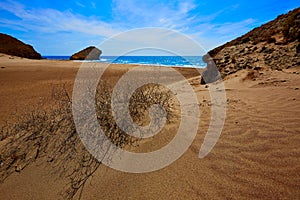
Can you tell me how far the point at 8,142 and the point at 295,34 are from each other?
8321mm

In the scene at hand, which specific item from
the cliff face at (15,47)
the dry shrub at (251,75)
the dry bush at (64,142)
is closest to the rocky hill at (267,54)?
the dry shrub at (251,75)

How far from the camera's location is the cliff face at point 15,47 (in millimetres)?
23369

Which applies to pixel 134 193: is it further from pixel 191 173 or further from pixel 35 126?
pixel 35 126

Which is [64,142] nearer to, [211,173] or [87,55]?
[211,173]

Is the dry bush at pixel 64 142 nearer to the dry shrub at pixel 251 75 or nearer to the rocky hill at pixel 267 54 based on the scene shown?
the dry shrub at pixel 251 75

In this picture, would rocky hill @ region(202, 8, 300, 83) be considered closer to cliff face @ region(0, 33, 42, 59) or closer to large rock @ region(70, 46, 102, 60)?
large rock @ region(70, 46, 102, 60)

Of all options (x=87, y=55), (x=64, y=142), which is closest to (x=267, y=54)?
(x=64, y=142)

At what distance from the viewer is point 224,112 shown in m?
3.32

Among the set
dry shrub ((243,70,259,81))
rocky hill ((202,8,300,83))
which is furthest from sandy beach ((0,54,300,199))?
rocky hill ((202,8,300,83))

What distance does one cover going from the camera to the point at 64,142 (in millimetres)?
2248

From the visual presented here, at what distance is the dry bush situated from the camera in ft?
6.18

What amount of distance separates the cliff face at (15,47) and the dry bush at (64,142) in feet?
86.9

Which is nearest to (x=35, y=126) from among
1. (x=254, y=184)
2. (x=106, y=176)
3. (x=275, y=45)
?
(x=106, y=176)

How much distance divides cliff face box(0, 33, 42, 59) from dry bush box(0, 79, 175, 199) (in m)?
26.5
